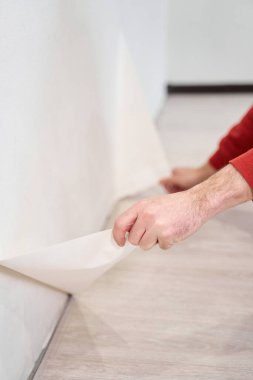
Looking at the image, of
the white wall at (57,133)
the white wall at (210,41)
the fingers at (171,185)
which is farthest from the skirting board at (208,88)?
the fingers at (171,185)

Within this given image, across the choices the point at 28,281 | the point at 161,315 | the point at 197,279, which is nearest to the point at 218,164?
the point at 197,279

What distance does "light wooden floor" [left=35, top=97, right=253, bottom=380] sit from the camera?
2.75 feet

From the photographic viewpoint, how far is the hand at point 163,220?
0.68 m

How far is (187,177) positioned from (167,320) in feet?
1.42

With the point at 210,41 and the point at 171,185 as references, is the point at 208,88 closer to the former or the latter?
the point at 210,41

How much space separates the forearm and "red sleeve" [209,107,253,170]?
0.42 m

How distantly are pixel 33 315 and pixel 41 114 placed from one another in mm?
398

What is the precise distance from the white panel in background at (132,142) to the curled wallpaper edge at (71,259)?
26.4 inches

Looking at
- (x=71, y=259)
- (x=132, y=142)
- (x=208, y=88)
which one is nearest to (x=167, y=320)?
(x=71, y=259)

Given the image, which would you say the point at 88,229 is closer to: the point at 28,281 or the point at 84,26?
the point at 28,281

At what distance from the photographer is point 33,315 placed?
854 millimetres

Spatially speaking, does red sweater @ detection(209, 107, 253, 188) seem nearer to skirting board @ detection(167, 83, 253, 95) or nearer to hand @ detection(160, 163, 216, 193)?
hand @ detection(160, 163, 216, 193)

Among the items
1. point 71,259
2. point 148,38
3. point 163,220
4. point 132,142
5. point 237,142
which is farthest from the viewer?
point 148,38

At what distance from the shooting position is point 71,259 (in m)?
0.79
